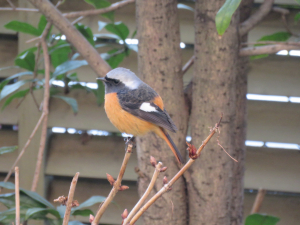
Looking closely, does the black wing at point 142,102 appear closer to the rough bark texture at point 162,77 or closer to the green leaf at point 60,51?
the rough bark texture at point 162,77

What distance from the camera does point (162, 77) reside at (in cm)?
118

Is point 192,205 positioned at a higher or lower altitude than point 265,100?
lower

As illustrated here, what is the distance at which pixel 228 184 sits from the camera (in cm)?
124

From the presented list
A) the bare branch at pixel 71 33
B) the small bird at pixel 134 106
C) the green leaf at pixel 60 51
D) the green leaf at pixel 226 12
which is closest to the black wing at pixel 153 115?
the small bird at pixel 134 106

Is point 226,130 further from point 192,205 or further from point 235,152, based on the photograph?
point 192,205

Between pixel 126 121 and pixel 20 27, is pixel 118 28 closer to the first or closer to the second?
pixel 20 27

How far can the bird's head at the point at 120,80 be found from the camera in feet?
2.81

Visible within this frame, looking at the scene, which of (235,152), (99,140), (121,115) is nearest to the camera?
(121,115)

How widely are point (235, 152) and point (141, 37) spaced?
63cm

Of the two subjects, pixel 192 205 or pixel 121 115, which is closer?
pixel 121 115

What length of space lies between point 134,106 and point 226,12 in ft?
1.16

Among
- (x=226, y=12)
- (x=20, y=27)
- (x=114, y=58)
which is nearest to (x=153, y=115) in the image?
(x=226, y=12)

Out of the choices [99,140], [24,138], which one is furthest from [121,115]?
[24,138]

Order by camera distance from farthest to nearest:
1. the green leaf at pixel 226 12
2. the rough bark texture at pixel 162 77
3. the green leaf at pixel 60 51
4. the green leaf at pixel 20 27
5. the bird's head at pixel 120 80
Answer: the green leaf at pixel 60 51 → the green leaf at pixel 20 27 → the rough bark texture at pixel 162 77 → the bird's head at pixel 120 80 → the green leaf at pixel 226 12
